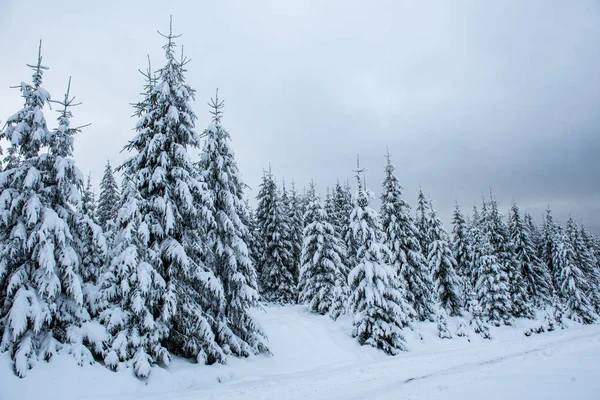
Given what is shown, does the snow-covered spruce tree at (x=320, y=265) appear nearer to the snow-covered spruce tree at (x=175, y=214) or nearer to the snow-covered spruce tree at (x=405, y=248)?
the snow-covered spruce tree at (x=405, y=248)

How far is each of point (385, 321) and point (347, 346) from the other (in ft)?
9.24

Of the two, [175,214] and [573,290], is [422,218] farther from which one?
[175,214]

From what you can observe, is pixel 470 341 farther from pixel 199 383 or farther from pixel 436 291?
pixel 199 383

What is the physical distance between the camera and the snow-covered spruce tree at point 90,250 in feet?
39.3

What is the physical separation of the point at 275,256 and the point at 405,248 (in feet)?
42.2

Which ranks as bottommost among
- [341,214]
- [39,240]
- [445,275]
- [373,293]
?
[445,275]

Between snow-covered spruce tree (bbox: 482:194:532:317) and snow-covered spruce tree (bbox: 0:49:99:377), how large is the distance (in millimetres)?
39229

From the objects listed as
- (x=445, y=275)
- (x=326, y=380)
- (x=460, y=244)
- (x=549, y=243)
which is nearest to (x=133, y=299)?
(x=326, y=380)

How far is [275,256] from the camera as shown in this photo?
33.2 metres

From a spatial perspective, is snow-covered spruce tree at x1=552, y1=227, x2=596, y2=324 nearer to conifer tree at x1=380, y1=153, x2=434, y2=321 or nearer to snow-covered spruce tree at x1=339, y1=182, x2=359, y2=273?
conifer tree at x1=380, y1=153, x2=434, y2=321

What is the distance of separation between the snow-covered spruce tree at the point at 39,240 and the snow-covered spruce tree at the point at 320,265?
59.1ft

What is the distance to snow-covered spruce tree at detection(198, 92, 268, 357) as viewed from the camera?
51.5 ft

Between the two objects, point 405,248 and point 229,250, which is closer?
point 229,250

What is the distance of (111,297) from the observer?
40.5 feet
